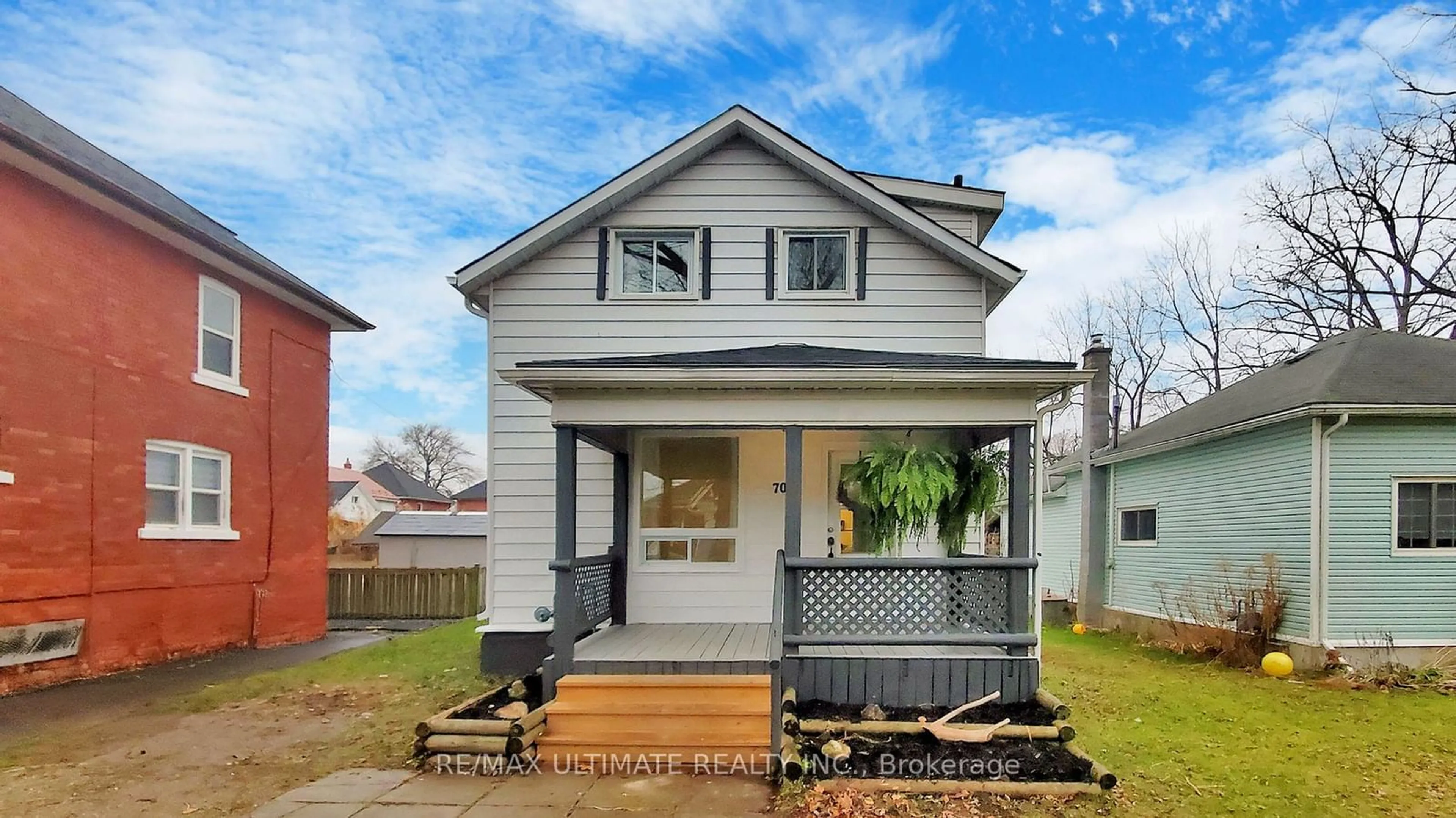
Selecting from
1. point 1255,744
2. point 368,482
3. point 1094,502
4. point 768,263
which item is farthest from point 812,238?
point 368,482

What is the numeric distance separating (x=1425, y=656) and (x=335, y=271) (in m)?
29.1

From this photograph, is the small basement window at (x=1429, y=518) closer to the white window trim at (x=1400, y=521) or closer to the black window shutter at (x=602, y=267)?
the white window trim at (x=1400, y=521)

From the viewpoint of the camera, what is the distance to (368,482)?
178 feet

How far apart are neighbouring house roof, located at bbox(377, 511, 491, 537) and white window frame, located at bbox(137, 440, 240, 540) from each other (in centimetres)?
1257

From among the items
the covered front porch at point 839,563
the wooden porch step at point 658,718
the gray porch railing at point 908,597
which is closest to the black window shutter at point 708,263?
the covered front porch at point 839,563

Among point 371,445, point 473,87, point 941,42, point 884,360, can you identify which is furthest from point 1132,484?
point 371,445

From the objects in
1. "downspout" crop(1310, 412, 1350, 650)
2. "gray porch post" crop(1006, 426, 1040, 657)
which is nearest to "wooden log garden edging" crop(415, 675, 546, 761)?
"gray porch post" crop(1006, 426, 1040, 657)

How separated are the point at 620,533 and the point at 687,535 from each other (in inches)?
28.6

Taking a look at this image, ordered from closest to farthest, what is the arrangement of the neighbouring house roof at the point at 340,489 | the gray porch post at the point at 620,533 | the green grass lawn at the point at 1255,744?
the green grass lawn at the point at 1255,744, the gray porch post at the point at 620,533, the neighbouring house roof at the point at 340,489

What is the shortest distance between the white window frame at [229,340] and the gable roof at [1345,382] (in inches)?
572

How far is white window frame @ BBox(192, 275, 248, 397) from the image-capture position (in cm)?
1096

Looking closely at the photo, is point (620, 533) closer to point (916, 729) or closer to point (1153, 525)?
point (916, 729)

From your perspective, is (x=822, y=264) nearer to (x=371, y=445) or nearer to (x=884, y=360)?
(x=884, y=360)

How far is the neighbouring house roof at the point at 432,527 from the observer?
24.2 meters
